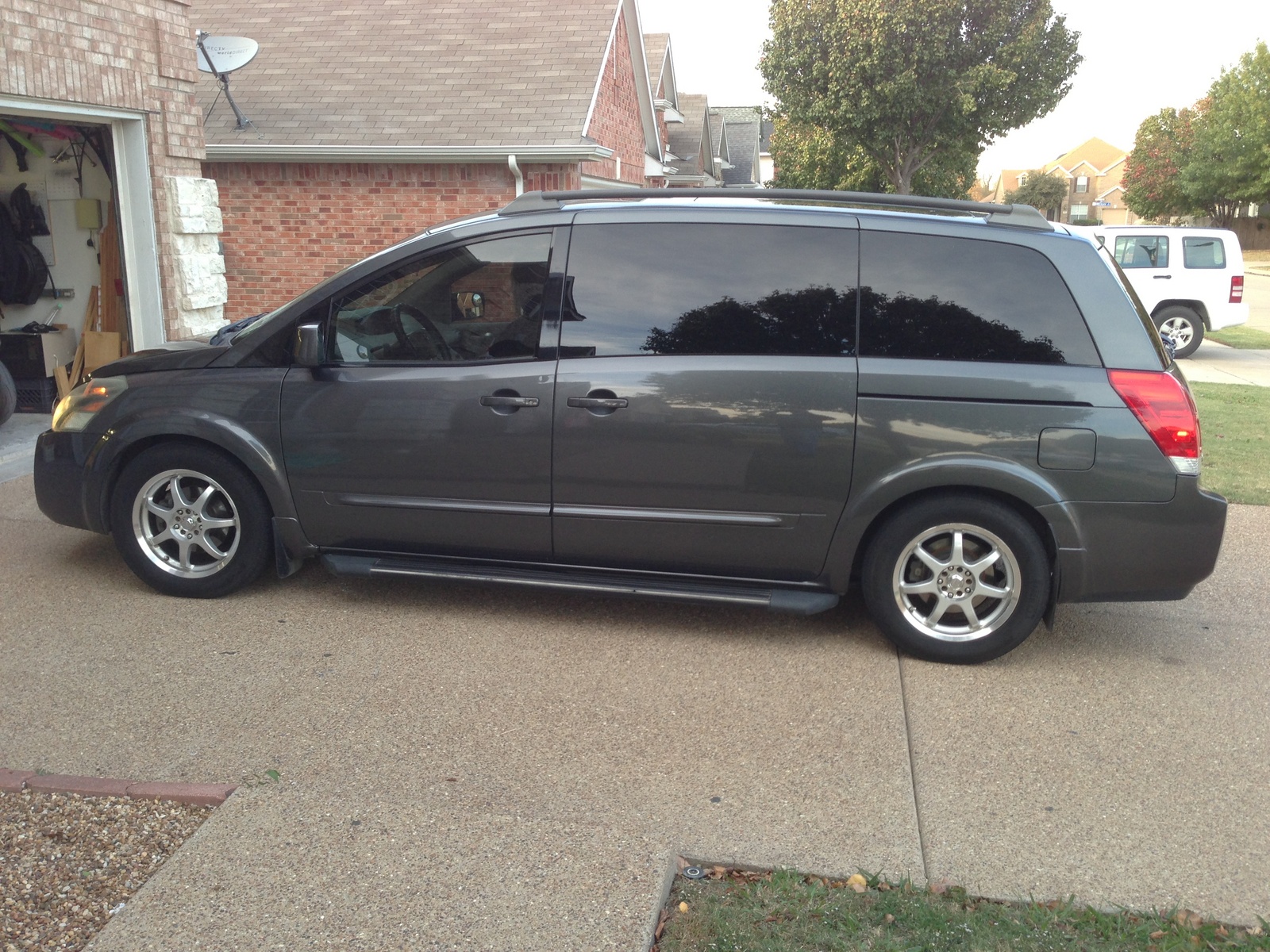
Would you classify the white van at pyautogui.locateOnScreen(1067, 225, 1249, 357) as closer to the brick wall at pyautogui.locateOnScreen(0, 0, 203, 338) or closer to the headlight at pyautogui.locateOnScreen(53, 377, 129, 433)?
the brick wall at pyautogui.locateOnScreen(0, 0, 203, 338)

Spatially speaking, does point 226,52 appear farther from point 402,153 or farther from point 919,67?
point 919,67

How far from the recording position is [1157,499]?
14.5 feet

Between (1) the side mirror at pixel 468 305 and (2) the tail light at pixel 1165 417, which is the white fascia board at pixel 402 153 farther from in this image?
(2) the tail light at pixel 1165 417

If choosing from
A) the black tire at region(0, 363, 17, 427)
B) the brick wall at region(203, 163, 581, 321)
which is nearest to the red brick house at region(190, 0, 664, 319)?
the brick wall at region(203, 163, 581, 321)

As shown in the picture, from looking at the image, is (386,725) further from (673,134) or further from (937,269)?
(673,134)

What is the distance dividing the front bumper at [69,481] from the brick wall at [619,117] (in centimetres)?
1069

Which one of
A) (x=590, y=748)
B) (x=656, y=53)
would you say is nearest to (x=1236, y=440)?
(x=590, y=748)

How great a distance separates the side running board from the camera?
4.69 m

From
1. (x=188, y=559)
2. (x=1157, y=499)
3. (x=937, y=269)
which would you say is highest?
(x=937, y=269)

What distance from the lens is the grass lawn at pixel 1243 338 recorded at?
18828 millimetres

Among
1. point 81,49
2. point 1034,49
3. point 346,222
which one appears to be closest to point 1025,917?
point 81,49

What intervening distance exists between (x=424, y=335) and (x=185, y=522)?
1.46 m

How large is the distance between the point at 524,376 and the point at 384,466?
2.52 ft

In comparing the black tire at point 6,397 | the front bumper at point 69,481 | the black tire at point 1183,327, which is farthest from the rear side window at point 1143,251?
the front bumper at point 69,481
